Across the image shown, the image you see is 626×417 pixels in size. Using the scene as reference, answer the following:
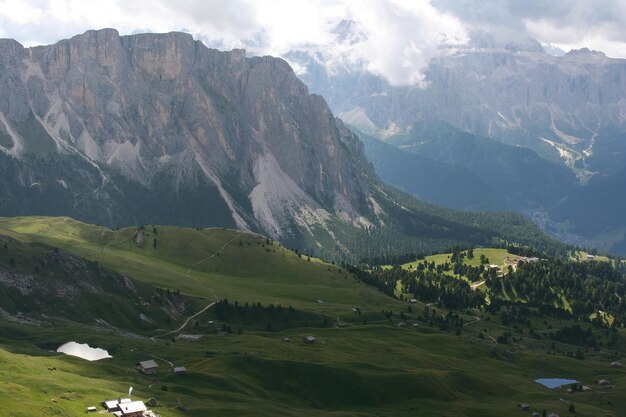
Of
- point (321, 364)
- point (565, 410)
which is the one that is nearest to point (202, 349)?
point (321, 364)

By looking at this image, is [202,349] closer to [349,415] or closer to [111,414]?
[349,415]

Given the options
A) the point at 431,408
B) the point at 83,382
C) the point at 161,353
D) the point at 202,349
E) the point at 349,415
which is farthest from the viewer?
the point at 202,349

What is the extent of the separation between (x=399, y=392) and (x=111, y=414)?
7942cm

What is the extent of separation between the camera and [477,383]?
199 m

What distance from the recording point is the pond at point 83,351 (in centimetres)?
17274

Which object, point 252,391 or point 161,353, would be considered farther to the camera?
point 161,353

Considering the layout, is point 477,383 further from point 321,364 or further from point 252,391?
point 252,391

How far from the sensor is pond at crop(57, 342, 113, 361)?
173 meters

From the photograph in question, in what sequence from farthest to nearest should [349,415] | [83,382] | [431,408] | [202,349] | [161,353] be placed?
1. [202,349]
2. [161,353]
3. [431,408]
4. [349,415]
5. [83,382]

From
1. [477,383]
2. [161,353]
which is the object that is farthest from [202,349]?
[477,383]

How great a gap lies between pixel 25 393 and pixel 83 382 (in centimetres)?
1591

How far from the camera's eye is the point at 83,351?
175 m

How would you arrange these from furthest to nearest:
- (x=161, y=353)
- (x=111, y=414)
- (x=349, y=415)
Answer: (x=161, y=353) → (x=349, y=415) → (x=111, y=414)

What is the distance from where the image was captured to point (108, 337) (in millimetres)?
191750
